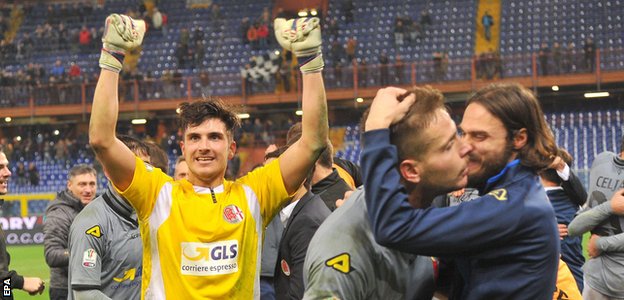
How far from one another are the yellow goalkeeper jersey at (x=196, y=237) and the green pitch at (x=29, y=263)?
10075mm

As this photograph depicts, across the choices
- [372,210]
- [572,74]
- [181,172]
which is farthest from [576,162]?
[372,210]

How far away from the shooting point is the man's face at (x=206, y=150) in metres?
4.14

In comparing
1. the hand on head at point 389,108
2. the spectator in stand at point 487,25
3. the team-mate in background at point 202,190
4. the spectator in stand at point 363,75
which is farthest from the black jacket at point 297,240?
the spectator in stand at point 487,25

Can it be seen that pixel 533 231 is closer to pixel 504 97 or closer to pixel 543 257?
pixel 543 257

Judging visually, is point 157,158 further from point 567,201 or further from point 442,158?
point 442,158

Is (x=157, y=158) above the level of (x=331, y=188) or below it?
above

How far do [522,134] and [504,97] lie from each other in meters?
0.14

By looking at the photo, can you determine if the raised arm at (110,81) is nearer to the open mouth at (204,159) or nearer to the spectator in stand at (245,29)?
the open mouth at (204,159)

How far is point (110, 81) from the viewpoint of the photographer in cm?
370

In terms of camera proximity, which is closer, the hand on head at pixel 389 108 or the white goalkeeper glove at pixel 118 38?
the hand on head at pixel 389 108

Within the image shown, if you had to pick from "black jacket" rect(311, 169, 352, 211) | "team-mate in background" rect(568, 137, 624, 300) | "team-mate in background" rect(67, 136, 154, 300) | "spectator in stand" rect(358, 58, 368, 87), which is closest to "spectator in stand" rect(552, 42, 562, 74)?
"spectator in stand" rect(358, 58, 368, 87)

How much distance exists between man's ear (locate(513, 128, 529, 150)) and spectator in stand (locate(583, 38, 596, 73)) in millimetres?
26271

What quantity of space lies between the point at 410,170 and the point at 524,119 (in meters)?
0.52

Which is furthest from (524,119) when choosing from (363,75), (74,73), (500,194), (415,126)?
(74,73)
